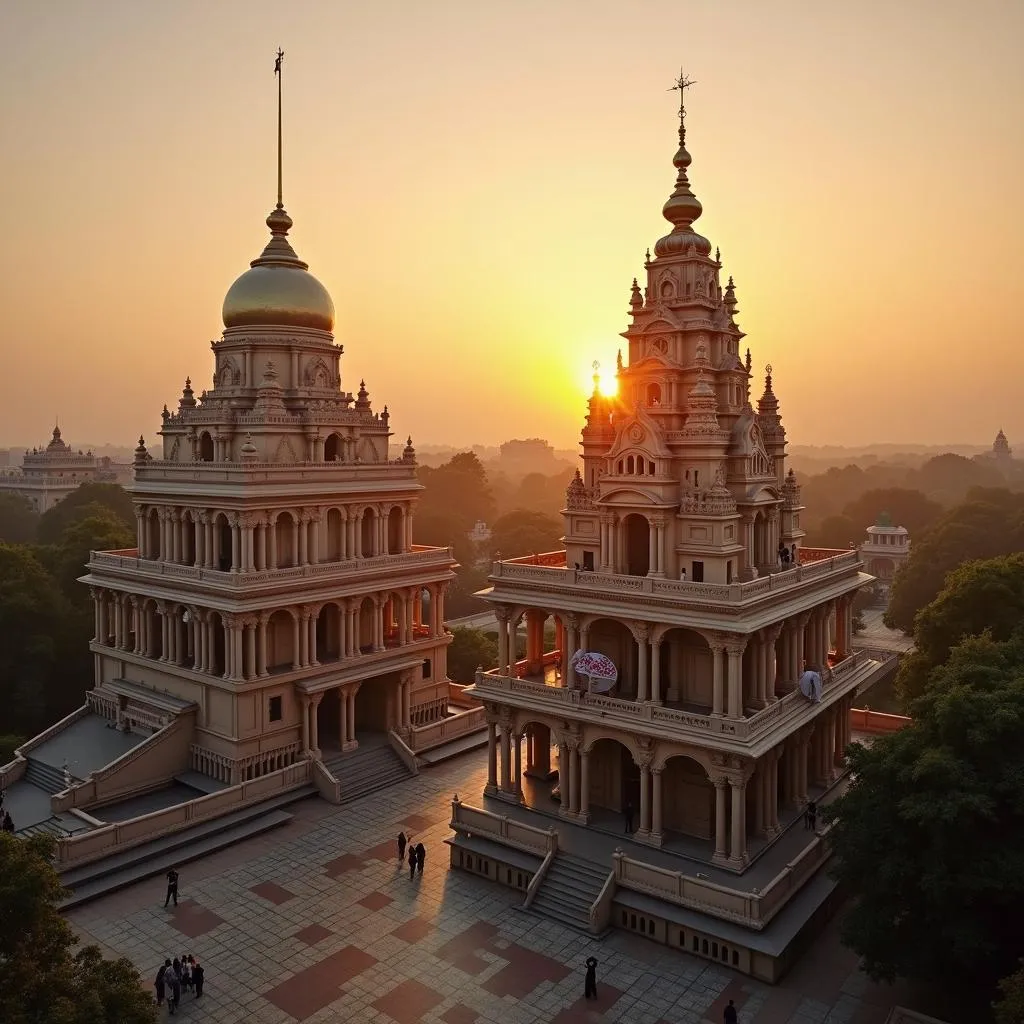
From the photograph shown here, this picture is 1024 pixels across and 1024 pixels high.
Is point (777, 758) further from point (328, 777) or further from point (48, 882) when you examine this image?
point (48, 882)

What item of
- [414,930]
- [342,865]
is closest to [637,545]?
[414,930]

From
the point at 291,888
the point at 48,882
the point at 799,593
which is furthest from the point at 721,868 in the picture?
the point at 48,882

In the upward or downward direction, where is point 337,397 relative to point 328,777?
upward

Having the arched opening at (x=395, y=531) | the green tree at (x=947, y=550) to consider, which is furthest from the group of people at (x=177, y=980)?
the green tree at (x=947, y=550)

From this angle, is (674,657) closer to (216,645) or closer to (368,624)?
(368,624)

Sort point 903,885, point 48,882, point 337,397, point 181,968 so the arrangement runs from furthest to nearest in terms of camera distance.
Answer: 1. point 337,397
2. point 181,968
3. point 903,885
4. point 48,882
